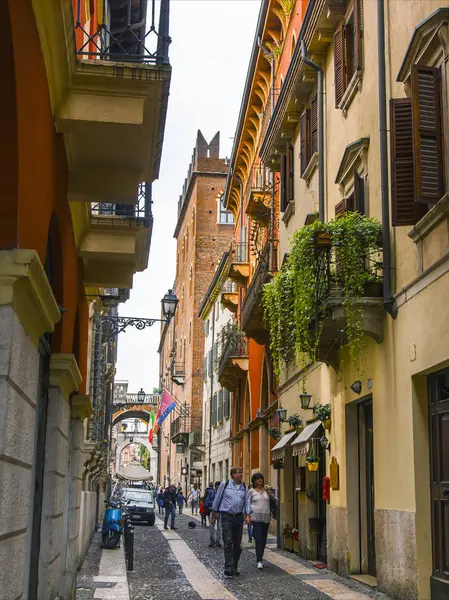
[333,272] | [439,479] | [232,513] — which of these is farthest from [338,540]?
[333,272]

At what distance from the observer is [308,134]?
1741cm

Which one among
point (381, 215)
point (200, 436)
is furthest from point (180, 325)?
point (381, 215)

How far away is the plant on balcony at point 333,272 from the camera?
11656 millimetres

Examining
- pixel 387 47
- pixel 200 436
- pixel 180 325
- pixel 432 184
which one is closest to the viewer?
pixel 432 184

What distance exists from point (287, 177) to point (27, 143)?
15.0m

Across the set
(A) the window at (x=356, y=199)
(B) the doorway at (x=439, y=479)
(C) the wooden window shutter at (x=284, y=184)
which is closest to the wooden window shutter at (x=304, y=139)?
(C) the wooden window shutter at (x=284, y=184)

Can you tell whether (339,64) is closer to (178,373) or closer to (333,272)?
(333,272)

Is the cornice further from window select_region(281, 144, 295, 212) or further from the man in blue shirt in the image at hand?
window select_region(281, 144, 295, 212)

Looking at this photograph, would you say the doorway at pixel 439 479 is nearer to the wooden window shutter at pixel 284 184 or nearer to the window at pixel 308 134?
the window at pixel 308 134

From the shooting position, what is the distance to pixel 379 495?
11.9m

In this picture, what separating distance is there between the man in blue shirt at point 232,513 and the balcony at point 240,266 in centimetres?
1804

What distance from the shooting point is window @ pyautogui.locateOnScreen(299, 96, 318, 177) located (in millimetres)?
16969

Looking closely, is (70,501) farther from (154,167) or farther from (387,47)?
(387,47)

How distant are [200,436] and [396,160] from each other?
4636 centimetres
